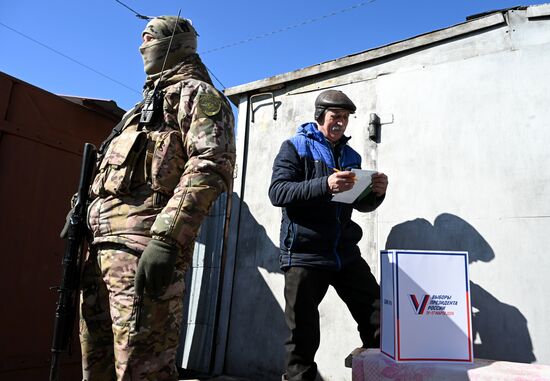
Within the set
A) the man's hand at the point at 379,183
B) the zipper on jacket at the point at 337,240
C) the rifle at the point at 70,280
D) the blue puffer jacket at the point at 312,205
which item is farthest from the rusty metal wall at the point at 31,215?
the man's hand at the point at 379,183

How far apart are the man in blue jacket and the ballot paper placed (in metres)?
0.04

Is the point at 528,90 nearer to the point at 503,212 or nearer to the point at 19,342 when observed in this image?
the point at 503,212

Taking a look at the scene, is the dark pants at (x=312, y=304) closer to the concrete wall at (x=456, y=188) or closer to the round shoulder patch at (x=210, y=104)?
the concrete wall at (x=456, y=188)

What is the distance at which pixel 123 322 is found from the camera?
5.52 ft

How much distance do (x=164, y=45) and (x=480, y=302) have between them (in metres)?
2.32

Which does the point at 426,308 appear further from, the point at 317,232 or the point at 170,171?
the point at 170,171

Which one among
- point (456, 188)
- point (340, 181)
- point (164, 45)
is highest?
point (164, 45)

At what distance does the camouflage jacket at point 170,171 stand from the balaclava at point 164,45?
0.21 metres

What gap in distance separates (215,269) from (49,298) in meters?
1.29

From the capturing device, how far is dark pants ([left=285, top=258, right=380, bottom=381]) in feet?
6.72

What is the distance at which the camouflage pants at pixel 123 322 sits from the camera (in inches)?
64.9

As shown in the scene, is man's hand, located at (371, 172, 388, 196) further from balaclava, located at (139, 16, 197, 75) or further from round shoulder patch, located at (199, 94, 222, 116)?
balaclava, located at (139, 16, 197, 75)

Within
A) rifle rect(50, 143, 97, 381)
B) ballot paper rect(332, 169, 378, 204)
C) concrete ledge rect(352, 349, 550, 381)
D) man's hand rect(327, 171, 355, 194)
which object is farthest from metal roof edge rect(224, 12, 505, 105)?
concrete ledge rect(352, 349, 550, 381)

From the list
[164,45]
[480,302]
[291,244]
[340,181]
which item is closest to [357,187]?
[340,181]
